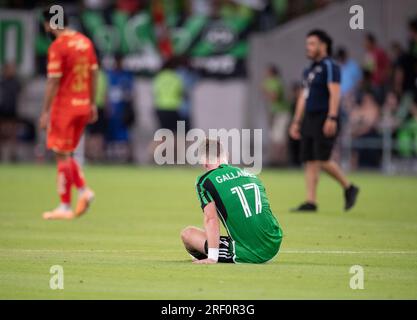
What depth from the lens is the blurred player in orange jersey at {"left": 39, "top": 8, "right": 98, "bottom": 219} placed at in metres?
16.5

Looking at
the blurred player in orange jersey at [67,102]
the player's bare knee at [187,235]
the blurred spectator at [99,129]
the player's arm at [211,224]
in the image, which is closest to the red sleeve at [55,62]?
the blurred player in orange jersey at [67,102]

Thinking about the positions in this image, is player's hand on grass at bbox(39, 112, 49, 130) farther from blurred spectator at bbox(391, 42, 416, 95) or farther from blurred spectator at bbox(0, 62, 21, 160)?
blurred spectator at bbox(0, 62, 21, 160)

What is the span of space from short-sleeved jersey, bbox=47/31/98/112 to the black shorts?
3348 millimetres

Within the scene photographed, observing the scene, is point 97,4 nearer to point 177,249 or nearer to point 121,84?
point 121,84

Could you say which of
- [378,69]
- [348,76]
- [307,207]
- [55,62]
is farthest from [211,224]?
[378,69]

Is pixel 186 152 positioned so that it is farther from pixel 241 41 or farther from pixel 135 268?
pixel 135 268

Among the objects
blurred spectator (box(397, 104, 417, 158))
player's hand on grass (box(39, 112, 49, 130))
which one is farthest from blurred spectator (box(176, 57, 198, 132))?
player's hand on grass (box(39, 112, 49, 130))

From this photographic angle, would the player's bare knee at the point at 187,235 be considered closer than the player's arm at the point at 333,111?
Yes

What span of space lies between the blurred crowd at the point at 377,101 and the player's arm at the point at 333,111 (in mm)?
9944

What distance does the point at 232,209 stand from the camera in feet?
35.8

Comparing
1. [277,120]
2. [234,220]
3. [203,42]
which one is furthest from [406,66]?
[234,220]

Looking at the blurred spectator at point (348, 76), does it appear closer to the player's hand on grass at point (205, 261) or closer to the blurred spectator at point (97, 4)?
the blurred spectator at point (97, 4)

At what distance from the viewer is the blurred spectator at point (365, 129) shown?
2855 centimetres
